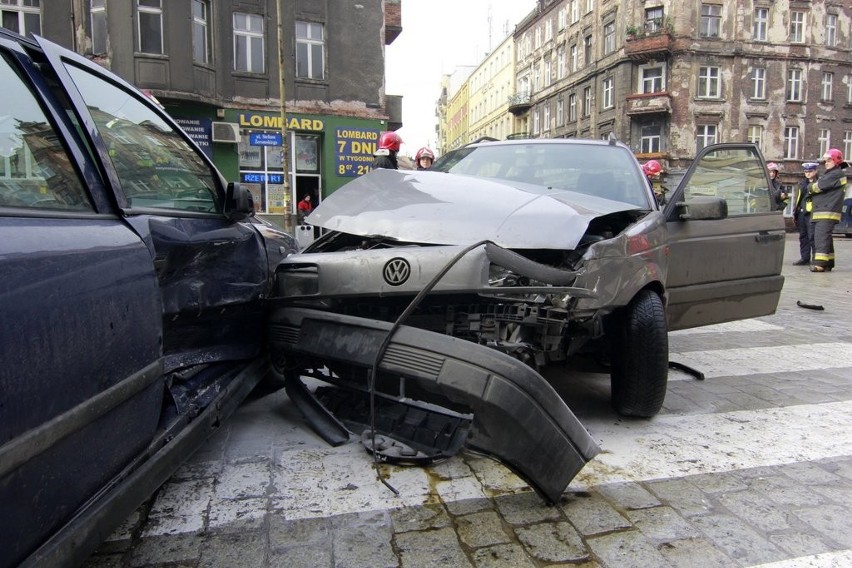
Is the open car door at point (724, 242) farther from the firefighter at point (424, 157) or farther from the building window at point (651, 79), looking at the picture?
the building window at point (651, 79)

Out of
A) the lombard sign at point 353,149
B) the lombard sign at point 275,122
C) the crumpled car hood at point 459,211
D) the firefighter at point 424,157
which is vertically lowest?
the crumpled car hood at point 459,211

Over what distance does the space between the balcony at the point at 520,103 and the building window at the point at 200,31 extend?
43352 millimetres

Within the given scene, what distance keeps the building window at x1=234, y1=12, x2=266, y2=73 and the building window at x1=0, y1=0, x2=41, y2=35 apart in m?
5.44

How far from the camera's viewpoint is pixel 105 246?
1795mm

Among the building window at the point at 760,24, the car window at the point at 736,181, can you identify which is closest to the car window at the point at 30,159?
the car window at the point at 736,181

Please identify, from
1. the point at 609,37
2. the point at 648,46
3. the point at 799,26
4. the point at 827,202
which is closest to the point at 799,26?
the point at 799,26

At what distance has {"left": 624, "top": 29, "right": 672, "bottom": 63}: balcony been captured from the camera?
127 feet

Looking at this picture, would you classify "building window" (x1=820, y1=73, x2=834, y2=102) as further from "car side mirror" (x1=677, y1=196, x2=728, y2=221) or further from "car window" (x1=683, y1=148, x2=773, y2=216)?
"car side mirror" (x1=677, y1=196, x2=728, y2=221)

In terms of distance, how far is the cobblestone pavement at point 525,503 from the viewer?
6.97ft

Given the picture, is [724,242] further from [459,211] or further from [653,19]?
A: [653,19]

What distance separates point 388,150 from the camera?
6.31m

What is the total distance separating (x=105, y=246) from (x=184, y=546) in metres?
1.14

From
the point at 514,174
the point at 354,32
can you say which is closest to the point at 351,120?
the point at 354,32

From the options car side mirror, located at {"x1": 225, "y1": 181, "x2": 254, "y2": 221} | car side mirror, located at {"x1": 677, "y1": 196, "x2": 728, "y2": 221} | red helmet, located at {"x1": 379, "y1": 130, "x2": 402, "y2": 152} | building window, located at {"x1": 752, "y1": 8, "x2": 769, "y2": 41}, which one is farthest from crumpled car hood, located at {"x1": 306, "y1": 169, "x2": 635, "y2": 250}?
building window, located at {"x1": 752, "y1": 8, "x2": 769, "y2": 41}
